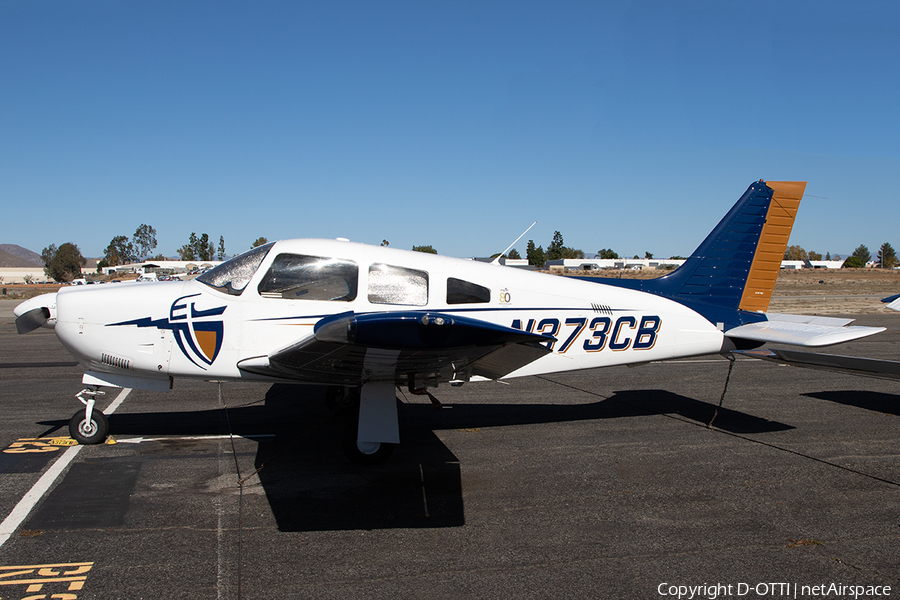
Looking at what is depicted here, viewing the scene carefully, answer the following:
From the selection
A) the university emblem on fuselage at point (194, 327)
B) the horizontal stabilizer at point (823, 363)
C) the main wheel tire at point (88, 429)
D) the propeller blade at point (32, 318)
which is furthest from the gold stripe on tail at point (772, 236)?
the propeller blade at point (32, 318)

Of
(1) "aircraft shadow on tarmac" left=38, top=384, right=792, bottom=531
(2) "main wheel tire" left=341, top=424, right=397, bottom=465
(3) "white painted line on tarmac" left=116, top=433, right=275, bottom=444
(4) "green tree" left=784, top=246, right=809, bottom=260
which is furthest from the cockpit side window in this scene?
(4) "green tree" left=784, top=246, right=809, bottom=260

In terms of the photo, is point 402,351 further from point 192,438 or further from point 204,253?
point 204,253

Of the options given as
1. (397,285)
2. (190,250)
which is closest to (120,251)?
(190,250)

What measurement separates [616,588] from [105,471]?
463cm

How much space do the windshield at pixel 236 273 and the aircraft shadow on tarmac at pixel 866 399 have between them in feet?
28.0

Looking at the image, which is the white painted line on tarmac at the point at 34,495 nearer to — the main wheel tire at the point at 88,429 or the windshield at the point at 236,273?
the main wheel tire at the point at 88,429

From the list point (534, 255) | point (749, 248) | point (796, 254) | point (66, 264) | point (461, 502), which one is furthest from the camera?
point (796, 254)

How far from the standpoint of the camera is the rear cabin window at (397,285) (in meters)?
5.75

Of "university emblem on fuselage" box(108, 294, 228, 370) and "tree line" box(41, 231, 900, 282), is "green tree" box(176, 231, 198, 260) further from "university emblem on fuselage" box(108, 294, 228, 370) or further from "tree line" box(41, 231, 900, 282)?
"university emblem on fuselage" box(108, 294, 228, 370)

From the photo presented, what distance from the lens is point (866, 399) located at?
8.78 metres

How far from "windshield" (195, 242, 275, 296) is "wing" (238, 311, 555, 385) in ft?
2.51

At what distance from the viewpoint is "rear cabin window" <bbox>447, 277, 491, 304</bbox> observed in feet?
19.6

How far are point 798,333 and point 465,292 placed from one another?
12.5 ft

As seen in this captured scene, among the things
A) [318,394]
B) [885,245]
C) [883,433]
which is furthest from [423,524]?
[885,245]
